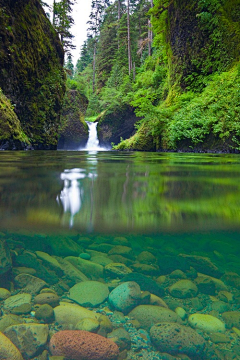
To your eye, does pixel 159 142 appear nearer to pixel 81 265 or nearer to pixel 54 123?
pixel 54 123

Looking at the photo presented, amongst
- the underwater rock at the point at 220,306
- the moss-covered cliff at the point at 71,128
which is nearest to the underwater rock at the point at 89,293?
the underwater rock at the point at 220,306

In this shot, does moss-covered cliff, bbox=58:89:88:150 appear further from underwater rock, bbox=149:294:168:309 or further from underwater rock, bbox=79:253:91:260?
underwater rock, bbox=149:294:168:309

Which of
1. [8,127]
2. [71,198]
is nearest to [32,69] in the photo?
[8,127]

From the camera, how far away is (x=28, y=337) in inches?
33.0

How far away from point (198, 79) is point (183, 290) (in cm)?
1181

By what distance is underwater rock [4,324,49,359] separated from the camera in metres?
0.81

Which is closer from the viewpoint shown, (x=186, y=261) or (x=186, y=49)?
(x=186, y=261)

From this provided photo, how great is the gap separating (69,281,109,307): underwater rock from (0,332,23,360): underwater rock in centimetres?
32

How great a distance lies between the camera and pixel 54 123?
40.3 ft

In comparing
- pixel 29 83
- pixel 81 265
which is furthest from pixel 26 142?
pixel 81 265

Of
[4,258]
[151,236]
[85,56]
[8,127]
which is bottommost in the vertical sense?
[4,258]

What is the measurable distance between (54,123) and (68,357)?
40.7 ft

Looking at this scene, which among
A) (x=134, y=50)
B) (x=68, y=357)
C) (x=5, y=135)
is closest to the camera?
(x=68, y=357)

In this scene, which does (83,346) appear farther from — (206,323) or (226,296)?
(226,296)
